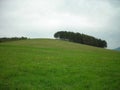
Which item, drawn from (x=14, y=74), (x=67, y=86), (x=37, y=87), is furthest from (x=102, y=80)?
(x=14, y=74)

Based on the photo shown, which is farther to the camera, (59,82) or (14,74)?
(14,74)

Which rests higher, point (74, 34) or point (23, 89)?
point (74, 34)

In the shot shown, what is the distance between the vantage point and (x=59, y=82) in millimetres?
12102

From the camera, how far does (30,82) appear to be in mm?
11844

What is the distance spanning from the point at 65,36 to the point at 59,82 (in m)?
114

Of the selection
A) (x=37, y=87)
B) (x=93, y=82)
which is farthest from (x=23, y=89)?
(x=93, y=82)

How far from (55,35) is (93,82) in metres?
125

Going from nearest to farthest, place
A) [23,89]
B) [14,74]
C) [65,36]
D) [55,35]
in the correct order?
[23,89], [14,74], [65,36], [55,35]

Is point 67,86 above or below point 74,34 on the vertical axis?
below

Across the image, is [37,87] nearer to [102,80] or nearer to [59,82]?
[59,82]

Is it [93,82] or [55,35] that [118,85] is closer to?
[93,82]

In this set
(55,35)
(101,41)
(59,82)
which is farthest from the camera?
(55,35)

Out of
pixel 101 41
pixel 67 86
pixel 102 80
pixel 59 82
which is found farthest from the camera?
pixel 101 41

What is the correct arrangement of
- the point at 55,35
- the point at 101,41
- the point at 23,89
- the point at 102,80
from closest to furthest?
the point at 23,89
the point at 102,80
the point at 101,41
the point at 55,35
